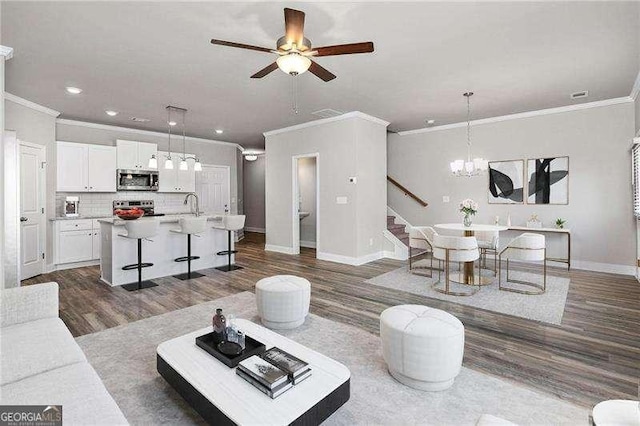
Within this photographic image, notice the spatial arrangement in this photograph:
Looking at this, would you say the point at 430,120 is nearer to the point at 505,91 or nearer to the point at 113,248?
the point at 505,91

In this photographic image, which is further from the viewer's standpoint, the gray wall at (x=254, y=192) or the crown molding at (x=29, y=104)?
the gray wall at (x=254, y=192)

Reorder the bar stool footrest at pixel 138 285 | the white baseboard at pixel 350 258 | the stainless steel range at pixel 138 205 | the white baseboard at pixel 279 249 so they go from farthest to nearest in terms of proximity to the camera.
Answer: the white baseboard at pixel 279 249 → the stainless steel range at pixel 138 205 → the white baseboard at pixel 350 258 → the bar stool footrest at pixel 138 285

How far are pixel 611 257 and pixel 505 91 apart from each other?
11.0ft

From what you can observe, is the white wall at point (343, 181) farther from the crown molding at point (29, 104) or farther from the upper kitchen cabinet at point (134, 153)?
the crown molding at point (29, 104)

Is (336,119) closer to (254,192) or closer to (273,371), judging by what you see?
(273,371)

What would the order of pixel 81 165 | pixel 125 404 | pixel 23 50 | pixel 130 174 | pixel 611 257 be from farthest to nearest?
pixel 130 174
pixel 81 165
pixel 611 257
pixel 23 50
pixel 125 404

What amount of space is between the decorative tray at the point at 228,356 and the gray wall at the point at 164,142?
21.0ft

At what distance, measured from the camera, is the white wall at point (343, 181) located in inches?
243

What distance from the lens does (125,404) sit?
2.02m

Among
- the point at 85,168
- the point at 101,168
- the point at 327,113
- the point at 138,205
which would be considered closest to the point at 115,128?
the point at 101,168

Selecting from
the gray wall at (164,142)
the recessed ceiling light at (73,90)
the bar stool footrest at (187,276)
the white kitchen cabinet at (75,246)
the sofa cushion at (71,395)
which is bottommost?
the bar stool footrest at (187,276)

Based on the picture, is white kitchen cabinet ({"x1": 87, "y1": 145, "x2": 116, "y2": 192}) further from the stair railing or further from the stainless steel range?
the stair railing

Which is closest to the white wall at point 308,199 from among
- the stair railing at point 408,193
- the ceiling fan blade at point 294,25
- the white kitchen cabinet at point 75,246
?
the stair railing at point 408,193

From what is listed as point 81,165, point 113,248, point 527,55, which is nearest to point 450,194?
point 527,55
